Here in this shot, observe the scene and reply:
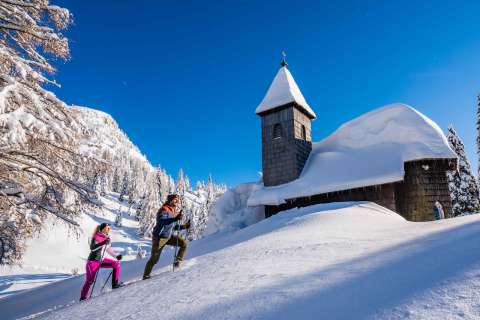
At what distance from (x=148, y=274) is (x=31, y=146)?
4.07m

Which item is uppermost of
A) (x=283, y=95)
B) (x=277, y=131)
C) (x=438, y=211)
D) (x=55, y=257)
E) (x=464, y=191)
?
(x=283, y=95)

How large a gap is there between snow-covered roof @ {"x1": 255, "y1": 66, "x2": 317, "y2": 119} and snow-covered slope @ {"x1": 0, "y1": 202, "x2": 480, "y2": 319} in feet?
47.6

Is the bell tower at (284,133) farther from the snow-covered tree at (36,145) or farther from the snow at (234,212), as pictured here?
the snow-covered tree at (36,145)

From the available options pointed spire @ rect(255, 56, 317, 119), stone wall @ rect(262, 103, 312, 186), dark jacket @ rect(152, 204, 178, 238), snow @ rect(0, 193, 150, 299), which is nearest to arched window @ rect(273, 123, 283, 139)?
stone wall @ rect(262, 103, 312, 186)

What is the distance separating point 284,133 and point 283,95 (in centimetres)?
267

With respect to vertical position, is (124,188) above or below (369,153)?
above

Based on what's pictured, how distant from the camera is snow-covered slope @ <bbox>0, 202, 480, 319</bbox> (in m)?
3.07

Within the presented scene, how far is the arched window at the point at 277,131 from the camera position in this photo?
20.8 meters

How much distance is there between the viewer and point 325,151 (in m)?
20.7

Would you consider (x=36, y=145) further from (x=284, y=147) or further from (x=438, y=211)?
(x=438, y=211)

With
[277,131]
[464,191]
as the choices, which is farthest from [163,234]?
[464,191]

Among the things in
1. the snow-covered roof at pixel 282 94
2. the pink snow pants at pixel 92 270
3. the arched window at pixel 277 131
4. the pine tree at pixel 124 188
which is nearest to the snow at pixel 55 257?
the arched window at pixel 277 131

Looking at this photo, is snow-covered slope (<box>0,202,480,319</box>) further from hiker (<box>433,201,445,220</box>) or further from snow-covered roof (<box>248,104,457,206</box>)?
hiker (<box>433,201,445,220</box>)

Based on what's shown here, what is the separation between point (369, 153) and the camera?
17.4m
